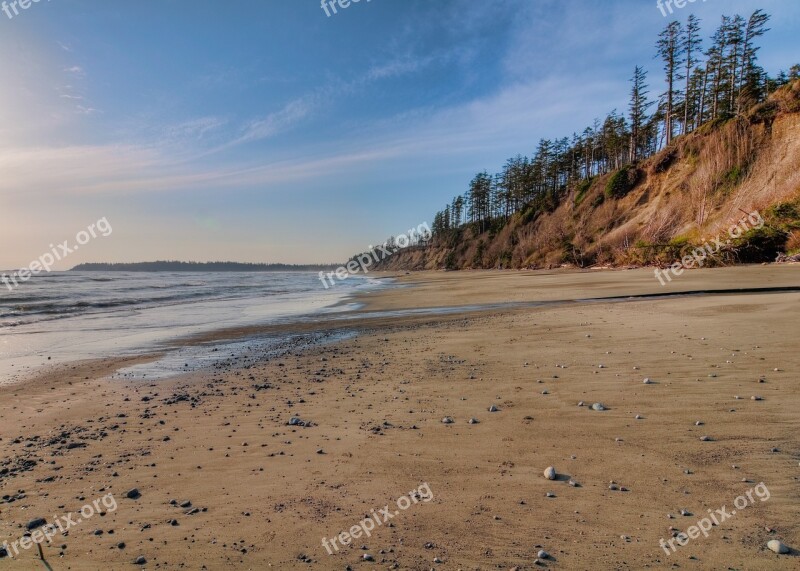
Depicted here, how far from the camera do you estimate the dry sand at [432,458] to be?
312 cm

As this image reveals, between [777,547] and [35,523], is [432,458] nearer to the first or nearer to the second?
[777,547]

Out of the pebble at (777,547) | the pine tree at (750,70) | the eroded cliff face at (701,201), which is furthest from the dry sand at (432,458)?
the pine tree at (750,70)

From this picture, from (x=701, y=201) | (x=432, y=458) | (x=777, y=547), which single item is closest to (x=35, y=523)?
(x=432, y=458)

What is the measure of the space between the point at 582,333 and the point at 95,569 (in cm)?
998

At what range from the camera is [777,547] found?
2828mm

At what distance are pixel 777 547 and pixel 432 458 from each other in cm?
274

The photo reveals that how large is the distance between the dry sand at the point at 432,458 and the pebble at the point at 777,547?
4 centimetres

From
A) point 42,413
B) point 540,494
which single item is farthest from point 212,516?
point 42,413

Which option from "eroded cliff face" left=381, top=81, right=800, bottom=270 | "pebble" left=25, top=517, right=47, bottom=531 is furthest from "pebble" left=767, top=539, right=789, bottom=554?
"eroded cliff face" left=381, top=81, right=800, bottom=270

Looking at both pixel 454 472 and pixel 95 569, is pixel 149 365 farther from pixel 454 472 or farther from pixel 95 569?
pixel 454 472

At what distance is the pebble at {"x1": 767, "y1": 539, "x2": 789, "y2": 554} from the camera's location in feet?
9.24

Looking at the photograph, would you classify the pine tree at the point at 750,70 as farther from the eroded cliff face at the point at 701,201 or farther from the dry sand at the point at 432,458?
the dry sand at the point at 432,458

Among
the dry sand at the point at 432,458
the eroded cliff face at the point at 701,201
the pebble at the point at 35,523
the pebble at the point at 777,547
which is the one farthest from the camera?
the eroded cliff face at the point at 701,201

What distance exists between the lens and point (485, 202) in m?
114
